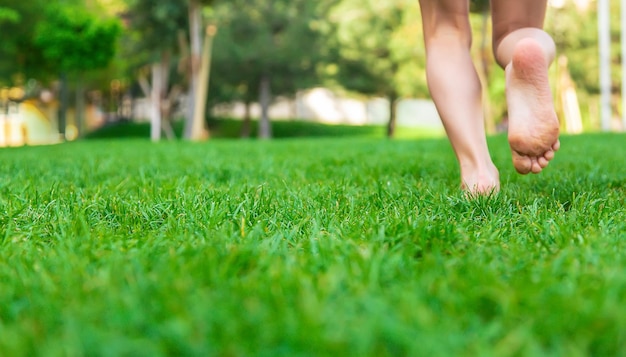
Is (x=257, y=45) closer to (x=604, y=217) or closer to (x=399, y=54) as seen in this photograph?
(x=399, y=54)

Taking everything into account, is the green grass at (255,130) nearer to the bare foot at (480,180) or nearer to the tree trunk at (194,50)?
the tree trunk at (194,50)

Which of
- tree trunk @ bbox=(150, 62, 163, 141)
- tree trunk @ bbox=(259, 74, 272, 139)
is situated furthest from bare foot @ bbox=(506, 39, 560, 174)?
tree trunk @ bbox=(259, 74, 272, 139)

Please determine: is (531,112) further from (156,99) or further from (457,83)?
(156,99)

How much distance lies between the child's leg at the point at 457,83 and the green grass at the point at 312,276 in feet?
0.75

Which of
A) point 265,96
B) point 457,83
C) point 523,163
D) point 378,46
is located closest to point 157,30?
point 265,96

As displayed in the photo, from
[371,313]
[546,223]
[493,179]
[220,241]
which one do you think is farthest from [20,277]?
[493,179]

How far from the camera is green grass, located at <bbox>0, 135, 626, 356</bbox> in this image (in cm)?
85

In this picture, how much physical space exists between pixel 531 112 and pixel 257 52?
23767 mm

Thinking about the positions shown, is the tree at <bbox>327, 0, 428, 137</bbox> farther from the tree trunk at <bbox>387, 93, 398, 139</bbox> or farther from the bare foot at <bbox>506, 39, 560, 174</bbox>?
the bare foot at <bbox>506, 39, 560, 174</bbox>

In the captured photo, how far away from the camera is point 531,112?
6.82ft

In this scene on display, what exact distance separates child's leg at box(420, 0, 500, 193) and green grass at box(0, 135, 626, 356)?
0.23 m

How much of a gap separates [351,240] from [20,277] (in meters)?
0.68

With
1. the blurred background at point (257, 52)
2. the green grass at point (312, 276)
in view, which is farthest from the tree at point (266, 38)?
the green grass at point (312, 276)

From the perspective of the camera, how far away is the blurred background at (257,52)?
18.8 m
